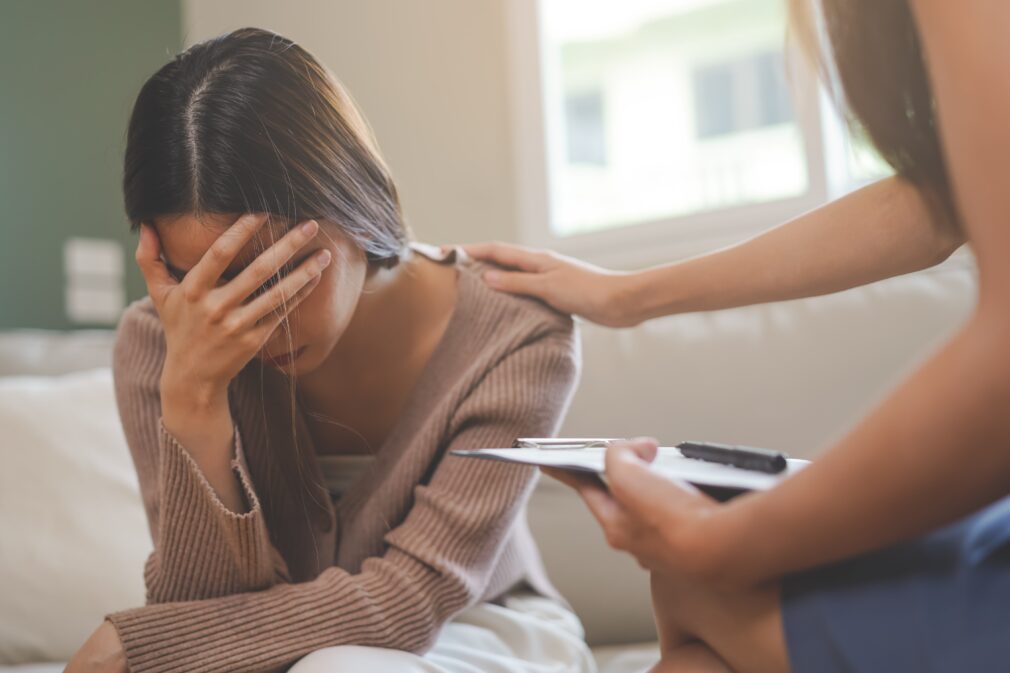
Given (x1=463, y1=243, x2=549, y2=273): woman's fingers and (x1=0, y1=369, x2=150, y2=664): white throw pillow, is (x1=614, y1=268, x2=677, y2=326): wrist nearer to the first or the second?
(x1=463, y1=243, x2=549, y2=273): woman's fingers

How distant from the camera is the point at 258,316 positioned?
937 mm

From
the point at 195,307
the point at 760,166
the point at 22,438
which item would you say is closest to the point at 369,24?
the point at 760,166

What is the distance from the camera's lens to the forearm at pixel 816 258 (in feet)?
2.70

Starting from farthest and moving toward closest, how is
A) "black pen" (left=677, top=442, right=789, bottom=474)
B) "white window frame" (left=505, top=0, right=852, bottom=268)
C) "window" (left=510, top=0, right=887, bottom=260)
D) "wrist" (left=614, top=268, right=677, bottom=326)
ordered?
"window" (left=510, top=0, right=887, bottom=260) → "white window frame" (left=505, top=0, right=852, bottom=268) → "wrist" (left=614, top=268, right=677, bottom=326) → "black pen" (left=677, top=442, right=789, bottom=474)

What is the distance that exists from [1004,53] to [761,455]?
0.87 ft

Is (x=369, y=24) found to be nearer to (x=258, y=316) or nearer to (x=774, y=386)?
(x=774, y=386)

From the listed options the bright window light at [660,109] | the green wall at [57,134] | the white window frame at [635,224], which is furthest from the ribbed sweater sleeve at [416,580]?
the green wall at [57,134]

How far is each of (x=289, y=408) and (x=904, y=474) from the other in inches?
32.6

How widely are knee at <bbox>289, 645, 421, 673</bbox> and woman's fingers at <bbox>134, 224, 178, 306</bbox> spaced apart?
400mm

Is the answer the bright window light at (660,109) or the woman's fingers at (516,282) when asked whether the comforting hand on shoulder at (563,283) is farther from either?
the bright window light at (660,109)

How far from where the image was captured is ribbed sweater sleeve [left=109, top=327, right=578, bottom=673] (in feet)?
2.91

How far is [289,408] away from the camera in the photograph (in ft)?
3.83

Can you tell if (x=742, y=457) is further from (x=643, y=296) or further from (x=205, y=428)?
(x=205, y=428)

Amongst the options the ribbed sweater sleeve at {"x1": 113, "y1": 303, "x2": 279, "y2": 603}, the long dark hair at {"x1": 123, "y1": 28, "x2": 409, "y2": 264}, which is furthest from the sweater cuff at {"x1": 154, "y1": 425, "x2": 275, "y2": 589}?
the long dark hair at {"x1": 123, "y1": 28, "x2": 409, "y2": 264}
